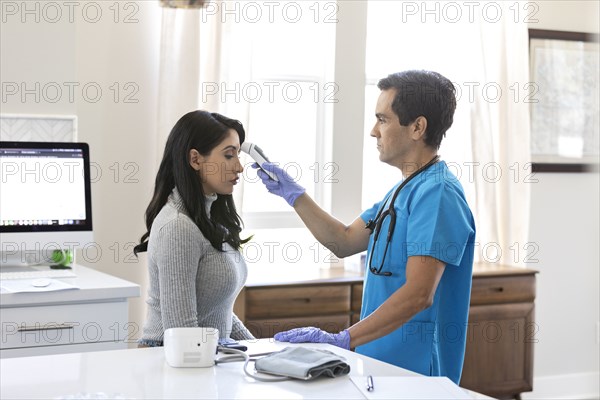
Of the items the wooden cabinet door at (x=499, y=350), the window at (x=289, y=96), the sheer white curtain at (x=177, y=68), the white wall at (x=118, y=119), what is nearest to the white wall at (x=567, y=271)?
the wooden cabinet door at (x=499, y=350)

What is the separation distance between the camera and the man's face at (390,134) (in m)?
2.55

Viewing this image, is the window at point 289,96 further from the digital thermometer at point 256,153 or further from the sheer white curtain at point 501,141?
the digital thermometer at point 256,153

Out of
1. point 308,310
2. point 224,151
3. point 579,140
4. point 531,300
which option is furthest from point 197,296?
point 579,140

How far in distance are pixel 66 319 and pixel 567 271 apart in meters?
3.18

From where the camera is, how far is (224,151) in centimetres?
257

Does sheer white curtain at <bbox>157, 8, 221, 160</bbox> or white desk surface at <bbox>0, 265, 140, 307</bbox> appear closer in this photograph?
white desk surface at <bbox>0, 265, 140, 307</bbox>

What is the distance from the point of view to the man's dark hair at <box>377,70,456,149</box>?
2.52 m

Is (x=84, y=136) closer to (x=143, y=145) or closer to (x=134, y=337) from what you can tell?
(x=143, y=145)

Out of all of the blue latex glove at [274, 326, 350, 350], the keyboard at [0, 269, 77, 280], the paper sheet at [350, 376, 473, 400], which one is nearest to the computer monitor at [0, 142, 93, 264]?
the keyboard at [0, 269, 77, 280]

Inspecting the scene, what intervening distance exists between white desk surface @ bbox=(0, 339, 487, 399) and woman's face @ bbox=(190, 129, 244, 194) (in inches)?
26.3

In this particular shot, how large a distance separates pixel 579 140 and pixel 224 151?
3100 millimetres

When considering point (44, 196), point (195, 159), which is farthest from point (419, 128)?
point (44, 196)

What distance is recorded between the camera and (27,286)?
9.79 ft

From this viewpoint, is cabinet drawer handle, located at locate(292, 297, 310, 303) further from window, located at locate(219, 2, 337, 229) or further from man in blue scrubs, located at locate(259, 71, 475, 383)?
man in blue scrubs, located at locate(259, 71, 475, 383)
